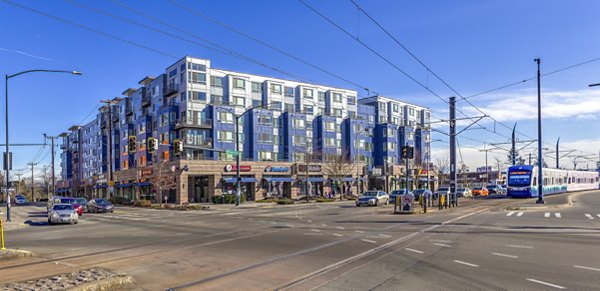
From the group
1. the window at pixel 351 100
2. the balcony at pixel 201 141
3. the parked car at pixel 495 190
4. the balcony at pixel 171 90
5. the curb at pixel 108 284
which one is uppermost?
the window at pixel 351 100

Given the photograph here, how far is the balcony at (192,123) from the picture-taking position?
61281mm

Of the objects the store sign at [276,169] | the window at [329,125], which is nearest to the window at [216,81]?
the store sign at [276,169]

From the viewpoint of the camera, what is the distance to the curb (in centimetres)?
804

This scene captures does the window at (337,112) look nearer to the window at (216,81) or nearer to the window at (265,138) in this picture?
the window at (265,138)

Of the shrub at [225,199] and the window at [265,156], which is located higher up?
the window at [265,156]

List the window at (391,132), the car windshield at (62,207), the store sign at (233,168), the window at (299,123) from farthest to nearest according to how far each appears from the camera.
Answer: the window at (391,132), the window at (299,123), the store sign at (233,168), the car windshield at (62,207)

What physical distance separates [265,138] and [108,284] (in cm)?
6104

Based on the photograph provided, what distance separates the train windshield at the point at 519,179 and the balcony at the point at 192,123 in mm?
36932

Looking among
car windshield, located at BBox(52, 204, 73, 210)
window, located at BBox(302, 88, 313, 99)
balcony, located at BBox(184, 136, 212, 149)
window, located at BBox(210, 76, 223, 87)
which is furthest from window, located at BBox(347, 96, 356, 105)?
car windshield, located at BBox(52, 204, 73, 210)

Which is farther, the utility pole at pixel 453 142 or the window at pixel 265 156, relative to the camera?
the window at pixel 265 156

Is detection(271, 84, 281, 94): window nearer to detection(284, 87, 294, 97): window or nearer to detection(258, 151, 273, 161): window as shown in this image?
detection(284, 87, 294, 97): window

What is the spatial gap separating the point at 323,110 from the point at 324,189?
48.0ft

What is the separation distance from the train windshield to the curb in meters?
45.4

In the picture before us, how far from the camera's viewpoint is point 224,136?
6388 centimetres
